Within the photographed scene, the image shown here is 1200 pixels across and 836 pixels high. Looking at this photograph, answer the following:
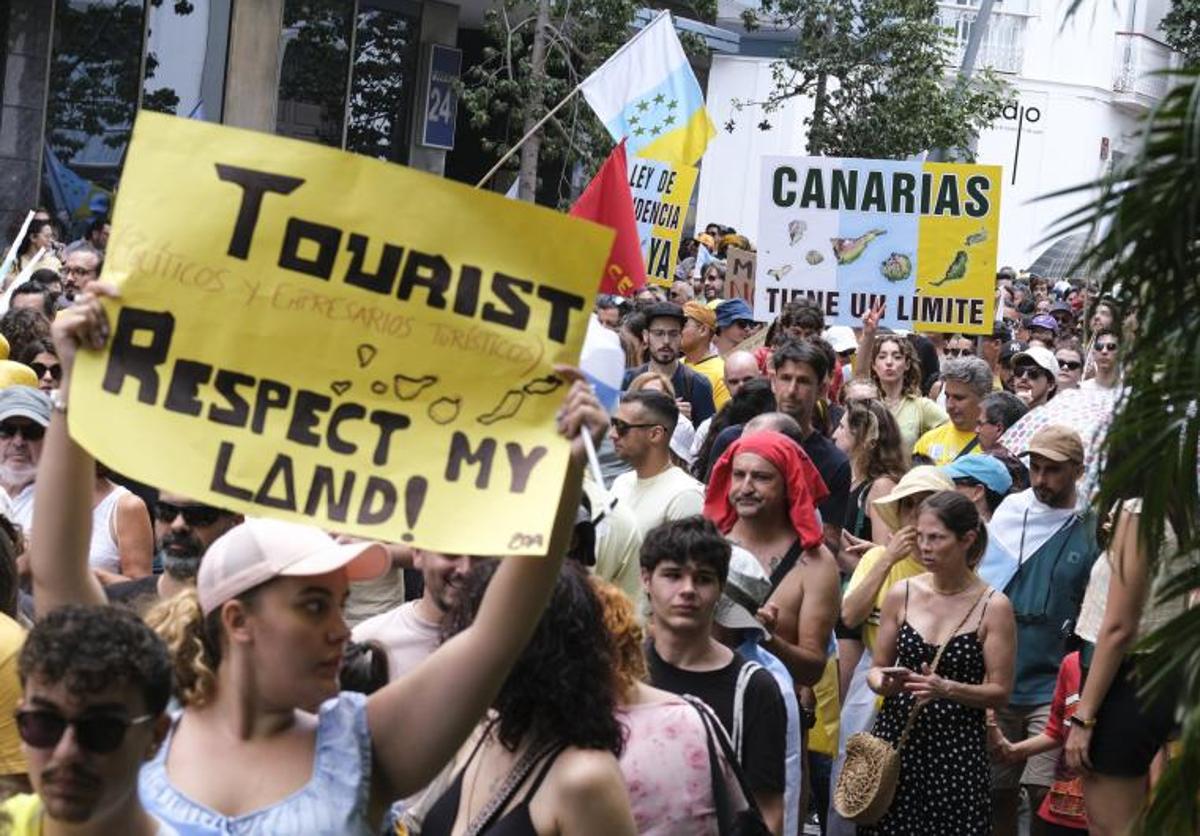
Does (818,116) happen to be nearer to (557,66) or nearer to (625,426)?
(557,66)

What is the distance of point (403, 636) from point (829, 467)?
4065 millimetres

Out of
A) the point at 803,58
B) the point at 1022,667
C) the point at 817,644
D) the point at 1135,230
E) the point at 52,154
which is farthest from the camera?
the point at 803,58

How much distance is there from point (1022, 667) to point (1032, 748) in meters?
0.44

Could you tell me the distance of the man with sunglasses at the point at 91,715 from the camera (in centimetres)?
335

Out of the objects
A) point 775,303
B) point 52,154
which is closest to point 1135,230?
point 775,303

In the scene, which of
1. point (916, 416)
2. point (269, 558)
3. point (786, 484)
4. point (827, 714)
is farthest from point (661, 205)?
point (269, 558)

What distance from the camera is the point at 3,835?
9.84 ft

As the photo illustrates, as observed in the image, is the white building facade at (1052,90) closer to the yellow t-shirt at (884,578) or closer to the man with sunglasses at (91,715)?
the yellow t-shirt at (884,578)

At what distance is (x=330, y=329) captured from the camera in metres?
3.91

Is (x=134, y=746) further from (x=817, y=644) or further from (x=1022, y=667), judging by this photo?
(x=1022, y=667)

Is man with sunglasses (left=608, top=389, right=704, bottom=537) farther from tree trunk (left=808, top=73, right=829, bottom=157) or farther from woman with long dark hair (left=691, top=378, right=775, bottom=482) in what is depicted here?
tree trunk (left=808, top=73, right=829, bottom=157)

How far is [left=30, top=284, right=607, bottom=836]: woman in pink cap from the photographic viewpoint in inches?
144

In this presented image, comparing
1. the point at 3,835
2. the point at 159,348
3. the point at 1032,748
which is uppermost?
the point at 159,348

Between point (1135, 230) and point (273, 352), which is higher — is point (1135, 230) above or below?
above
